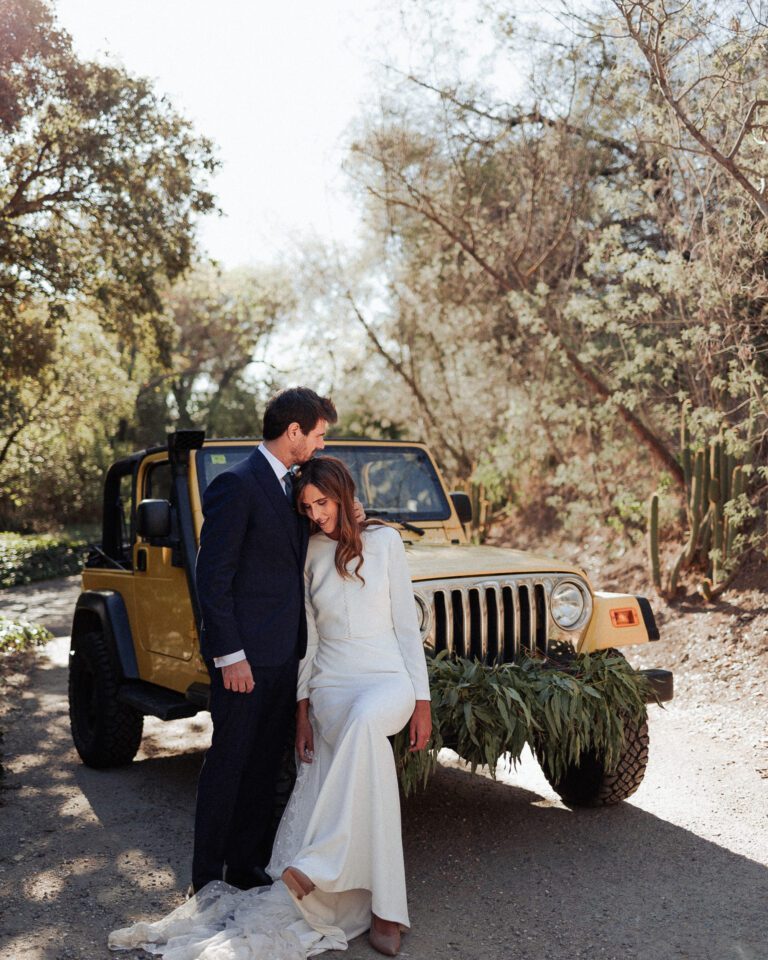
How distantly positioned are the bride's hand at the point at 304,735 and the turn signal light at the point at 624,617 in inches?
71.7

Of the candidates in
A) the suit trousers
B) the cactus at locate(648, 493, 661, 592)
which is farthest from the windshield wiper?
the cactus at locate(648, 493, 661, 592)

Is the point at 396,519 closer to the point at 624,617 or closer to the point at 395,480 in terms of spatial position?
the point at 395,480

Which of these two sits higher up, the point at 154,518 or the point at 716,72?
the point at 716,72

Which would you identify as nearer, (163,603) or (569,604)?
(569,604)

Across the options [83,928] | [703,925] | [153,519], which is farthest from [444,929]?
[153,519]

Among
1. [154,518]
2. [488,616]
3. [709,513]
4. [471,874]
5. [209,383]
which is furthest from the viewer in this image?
[209,383]

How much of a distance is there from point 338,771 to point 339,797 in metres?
0.10

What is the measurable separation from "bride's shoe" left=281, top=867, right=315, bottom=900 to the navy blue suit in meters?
0.49

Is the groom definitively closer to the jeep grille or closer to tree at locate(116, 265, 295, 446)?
the jeep grille

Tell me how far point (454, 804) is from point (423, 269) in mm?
11378

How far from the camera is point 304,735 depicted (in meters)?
4.14

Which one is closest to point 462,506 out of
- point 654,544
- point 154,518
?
point 154,518

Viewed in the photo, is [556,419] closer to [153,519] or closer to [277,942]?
[153,519]

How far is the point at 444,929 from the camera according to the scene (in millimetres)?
3918
